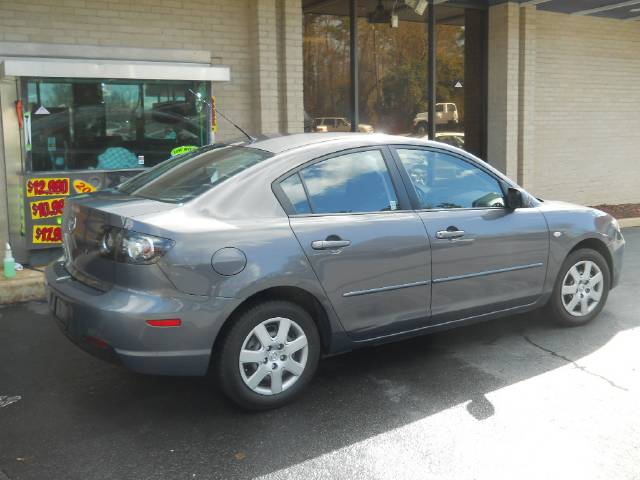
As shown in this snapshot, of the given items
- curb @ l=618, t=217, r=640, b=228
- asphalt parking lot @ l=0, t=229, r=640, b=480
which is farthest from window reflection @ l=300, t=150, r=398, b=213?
curb @ l=618, t=217, r=640, b=228

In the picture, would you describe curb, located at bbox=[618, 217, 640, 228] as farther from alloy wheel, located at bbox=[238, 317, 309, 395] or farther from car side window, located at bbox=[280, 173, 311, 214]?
alloy wheel, located at bbox=[238, 317, 309, 395]

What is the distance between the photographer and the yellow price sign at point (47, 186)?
292 inches

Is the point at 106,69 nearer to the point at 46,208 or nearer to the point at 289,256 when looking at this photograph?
the point at 46,208

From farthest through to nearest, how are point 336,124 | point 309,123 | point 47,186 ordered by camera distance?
point 336,124
point 309,123
point 47,186

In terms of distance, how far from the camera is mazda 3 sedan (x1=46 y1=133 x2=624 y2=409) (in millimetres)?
3637

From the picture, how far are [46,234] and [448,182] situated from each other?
4.79m

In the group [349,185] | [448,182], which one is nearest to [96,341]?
[349,185]

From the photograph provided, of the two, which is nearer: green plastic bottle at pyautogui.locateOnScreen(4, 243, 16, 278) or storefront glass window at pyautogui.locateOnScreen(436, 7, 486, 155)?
green plastic bottle at pyautogui.locateOnScreen(4, 243, 16, 278)

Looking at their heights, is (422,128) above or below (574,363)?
above

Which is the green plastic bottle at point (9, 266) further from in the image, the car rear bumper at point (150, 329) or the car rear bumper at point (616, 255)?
the car rear bumper at point (616, 255)

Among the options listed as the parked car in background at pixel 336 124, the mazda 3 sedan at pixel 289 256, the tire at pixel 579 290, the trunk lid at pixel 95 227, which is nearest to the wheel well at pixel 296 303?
the mazda 3 sedan at pixel 289 256

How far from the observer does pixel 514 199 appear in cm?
496

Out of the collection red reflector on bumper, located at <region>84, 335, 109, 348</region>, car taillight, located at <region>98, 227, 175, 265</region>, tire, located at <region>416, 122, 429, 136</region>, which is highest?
tire, located at <region>416, 122, 429, 136</region>

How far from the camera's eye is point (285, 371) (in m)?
4.02
